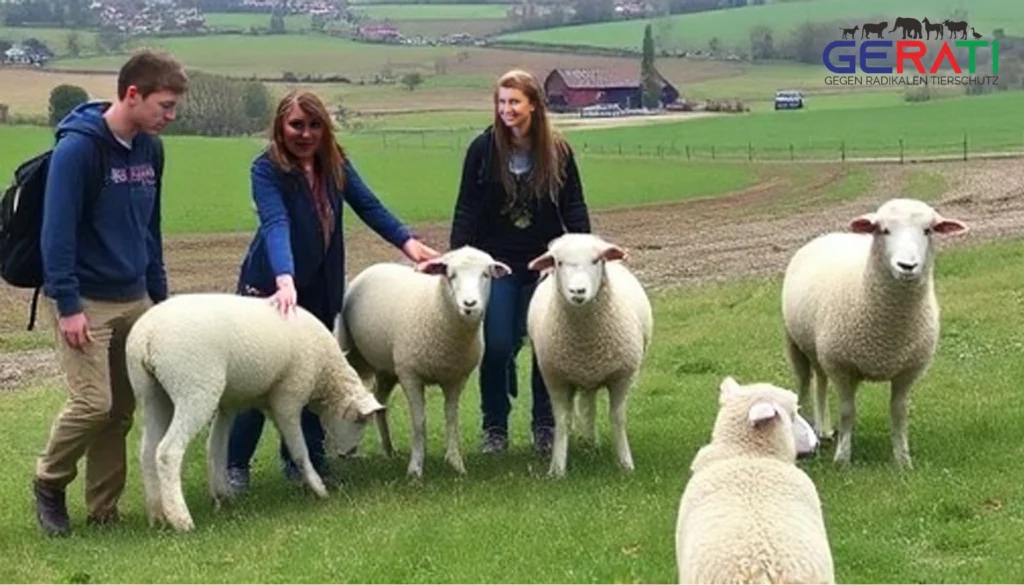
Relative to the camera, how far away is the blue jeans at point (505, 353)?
379 inches

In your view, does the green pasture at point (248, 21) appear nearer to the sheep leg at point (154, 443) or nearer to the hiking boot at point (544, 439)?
the hiking boot at point (544, 439)

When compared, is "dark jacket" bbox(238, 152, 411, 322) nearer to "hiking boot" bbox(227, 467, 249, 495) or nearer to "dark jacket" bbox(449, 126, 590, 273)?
"dark jacket" bbox(449, 126, 590, 273)

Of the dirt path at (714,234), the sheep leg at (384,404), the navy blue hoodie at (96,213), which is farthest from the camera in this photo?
the dirt path at (714,234)

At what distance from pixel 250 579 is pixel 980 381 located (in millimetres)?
6655

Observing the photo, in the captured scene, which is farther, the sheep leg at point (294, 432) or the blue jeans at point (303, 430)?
the blue jeans at point (303, 430)

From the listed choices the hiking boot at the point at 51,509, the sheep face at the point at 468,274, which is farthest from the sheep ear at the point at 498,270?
the hiking boot at the point at 51,509

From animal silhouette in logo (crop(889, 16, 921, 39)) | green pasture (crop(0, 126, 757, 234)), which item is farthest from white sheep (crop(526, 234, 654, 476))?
animal silhouette in logo (crop(889, 16, 921, 39))

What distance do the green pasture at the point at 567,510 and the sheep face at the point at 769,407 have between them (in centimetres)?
85

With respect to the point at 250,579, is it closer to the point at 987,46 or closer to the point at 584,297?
the point at 584,297

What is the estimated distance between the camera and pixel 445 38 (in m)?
140

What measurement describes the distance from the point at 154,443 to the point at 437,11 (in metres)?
153

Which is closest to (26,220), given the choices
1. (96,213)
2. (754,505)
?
(96,213)

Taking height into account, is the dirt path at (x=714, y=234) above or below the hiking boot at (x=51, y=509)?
below

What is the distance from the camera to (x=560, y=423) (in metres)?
9.35
